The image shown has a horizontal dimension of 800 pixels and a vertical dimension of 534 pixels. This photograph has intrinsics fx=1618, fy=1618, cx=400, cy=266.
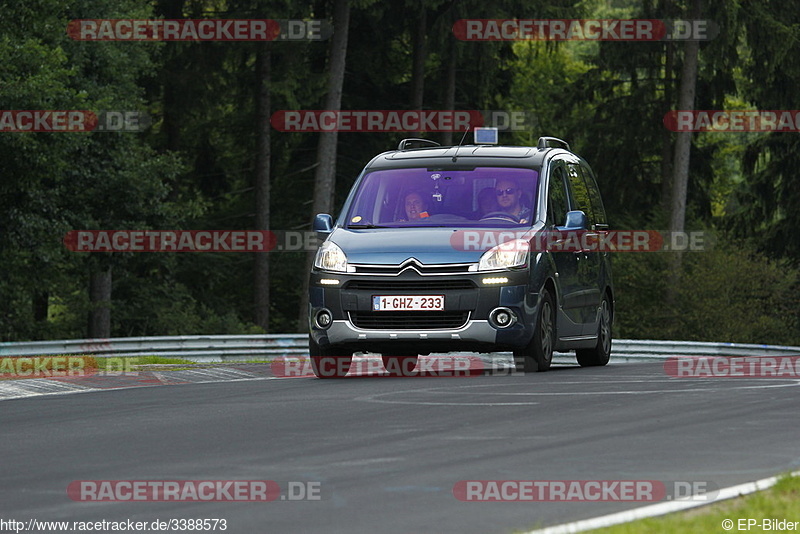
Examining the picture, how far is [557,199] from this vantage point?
16.9 metres

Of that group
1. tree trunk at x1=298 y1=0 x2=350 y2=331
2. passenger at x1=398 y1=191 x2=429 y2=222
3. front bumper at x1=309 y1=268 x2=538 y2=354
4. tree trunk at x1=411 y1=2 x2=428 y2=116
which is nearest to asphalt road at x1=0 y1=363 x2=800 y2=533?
front bumper at x1=309 y1=268 x2=538 y2=354

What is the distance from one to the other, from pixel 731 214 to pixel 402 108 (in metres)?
11.7

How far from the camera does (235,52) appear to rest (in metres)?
49.1

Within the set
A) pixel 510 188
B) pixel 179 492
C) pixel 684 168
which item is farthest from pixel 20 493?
pixel 684 168

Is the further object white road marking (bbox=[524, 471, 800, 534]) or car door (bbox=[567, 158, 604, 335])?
car door (bbox=[567, 158, 604, 335])

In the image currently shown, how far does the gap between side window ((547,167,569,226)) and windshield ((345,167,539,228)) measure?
0.30 metres

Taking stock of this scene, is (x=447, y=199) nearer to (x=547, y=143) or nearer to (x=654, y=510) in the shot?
(x=547, y=143)

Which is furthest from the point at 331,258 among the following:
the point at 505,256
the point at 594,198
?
the point at 594,198

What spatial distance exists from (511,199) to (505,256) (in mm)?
1155

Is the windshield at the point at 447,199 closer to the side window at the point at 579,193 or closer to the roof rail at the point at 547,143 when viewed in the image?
the roof rail at the point at 547,143

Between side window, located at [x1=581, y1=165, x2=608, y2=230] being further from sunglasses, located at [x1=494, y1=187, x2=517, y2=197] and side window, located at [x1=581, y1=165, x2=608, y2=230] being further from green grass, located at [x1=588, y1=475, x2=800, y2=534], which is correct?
green grass, located at [x1=588, y1=475, x2=800, y2=534]

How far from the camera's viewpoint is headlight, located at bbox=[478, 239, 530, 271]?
15.2 meters

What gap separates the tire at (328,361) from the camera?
15727 millimetres

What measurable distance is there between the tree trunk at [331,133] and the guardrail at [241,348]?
12098mm
